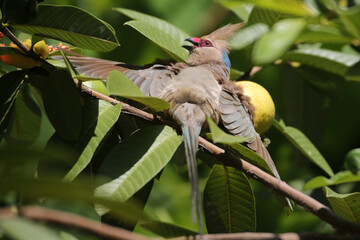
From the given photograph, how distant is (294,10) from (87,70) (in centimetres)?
152

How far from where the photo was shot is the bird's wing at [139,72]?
2.39 metres

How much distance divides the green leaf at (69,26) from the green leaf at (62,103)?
0.17 metres

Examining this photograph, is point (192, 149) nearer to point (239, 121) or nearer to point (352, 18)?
point (239, 121)

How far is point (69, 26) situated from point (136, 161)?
2.04 ft

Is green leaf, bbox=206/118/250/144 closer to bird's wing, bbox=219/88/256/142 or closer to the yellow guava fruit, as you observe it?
bird's wing, bbox=219/88/256/142

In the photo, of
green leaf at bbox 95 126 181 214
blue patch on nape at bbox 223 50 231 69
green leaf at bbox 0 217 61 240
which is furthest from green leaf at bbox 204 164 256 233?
blue patch on nape at bbox 223 50 231 69

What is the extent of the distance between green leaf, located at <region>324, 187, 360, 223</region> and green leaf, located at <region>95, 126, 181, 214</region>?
0.62 m

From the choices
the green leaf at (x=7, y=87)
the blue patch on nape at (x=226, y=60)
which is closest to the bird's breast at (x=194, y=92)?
the blue patch on nape at (x=226, y=60)

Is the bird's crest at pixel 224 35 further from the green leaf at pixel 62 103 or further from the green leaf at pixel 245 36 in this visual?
the green leaf at pixel 62 103

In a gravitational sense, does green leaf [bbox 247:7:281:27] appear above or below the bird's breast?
above

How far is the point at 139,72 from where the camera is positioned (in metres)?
2.48

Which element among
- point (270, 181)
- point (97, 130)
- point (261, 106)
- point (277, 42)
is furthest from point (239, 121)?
point (277, 42)

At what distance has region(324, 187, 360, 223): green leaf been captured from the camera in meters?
1.73

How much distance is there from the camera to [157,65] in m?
2.57
